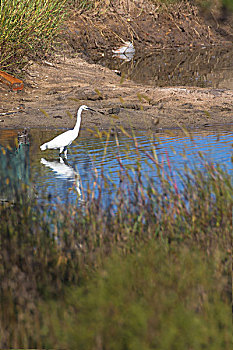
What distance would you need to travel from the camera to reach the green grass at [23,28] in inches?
484

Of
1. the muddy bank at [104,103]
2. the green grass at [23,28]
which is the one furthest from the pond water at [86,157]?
the green grass at [23,28]

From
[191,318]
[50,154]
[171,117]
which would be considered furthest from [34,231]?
[171,117]

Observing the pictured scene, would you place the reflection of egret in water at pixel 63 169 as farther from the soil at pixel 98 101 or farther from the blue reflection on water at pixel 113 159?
the soil at pixel 98 101

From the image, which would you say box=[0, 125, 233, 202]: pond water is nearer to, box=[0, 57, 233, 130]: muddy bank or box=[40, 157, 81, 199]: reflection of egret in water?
box=[40, 157, 81, 199]: reflection of egret in water

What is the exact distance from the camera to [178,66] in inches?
875

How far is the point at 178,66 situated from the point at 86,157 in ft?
47.2

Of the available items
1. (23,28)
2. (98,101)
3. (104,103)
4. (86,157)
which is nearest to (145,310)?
(86,157)

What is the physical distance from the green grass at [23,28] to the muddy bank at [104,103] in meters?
0.69

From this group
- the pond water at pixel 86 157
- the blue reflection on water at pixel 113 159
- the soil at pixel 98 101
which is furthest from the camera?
the soil at pixel 98 101

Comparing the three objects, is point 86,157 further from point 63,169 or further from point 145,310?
point 145,310

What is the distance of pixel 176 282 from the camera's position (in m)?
3.71

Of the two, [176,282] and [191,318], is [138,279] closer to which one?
[176,282]

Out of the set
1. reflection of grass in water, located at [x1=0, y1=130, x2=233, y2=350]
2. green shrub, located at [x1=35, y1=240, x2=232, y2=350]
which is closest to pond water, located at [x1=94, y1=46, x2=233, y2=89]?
reflection of grass in water, located at [x1=0, y1=130, x2=233, y2=350]

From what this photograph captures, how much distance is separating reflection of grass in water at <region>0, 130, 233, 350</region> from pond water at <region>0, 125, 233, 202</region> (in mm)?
1185
